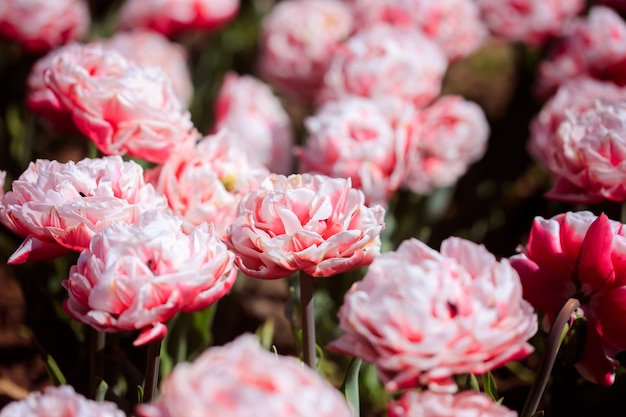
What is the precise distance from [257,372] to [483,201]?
988 mm

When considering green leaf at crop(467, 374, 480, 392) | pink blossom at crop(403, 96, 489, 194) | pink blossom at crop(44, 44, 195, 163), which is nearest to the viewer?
green leaf at crop(467, 374, 480, 392)

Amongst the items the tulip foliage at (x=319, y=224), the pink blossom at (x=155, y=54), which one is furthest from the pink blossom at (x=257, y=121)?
the pink blossom at (x=155, y=54)

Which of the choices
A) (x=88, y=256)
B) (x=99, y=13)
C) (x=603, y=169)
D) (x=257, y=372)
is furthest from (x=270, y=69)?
(x=99, y=13)

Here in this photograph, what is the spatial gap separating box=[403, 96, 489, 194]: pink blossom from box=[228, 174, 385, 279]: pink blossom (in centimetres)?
43

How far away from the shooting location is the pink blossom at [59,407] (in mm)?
453

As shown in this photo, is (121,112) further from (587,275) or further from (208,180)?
(587,275)

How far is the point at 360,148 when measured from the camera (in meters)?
0.88

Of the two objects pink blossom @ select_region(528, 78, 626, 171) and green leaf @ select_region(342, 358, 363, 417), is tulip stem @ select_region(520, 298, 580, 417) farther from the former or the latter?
pink blossom @ select_region(528, 78, 626, 171)

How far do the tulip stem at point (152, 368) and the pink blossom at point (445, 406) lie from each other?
0.20 metres

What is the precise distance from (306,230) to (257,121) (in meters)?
0.60

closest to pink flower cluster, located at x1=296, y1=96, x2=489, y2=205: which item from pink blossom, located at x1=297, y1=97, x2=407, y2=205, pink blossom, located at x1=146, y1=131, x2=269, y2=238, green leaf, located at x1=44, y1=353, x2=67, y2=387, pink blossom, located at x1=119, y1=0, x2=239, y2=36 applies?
pink blossom, located at x1=297, y1=97, x2=407, y2=205

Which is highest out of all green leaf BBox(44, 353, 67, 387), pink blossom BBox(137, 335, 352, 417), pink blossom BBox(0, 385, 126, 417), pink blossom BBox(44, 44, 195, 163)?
pink blossom BBox(137, 335, 352, 417)

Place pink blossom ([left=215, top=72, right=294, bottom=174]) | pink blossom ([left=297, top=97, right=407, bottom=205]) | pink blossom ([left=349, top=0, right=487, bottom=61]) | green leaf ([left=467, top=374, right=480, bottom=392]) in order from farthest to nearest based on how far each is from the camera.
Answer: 1. pink blossom ([left=349, top=0, right=487, bottom=61])
2. pink blossom ([left=215, top=72, right=294, bottom=174])
3. pink blossom ([left=297, top=97, right=407, bottom=205])
4. green leaf ([left=467, top=374, right=480, bottom=392])

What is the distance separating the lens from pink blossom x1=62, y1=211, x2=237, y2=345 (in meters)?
0.51
